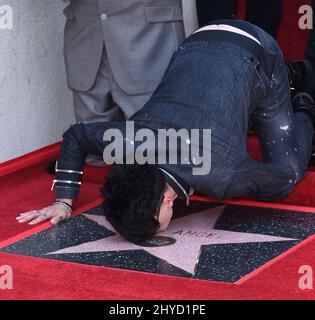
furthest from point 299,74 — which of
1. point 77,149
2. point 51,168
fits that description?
point 51,168

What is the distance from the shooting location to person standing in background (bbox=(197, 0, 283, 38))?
4121mm

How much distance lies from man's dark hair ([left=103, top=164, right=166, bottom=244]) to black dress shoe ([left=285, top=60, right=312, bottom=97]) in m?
1.07

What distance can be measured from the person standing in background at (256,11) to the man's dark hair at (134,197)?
1070 mm

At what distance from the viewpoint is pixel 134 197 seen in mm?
3268

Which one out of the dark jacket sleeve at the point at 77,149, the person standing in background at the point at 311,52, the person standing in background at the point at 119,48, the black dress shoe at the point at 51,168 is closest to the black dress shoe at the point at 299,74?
the person standing in background at the point at 311,52

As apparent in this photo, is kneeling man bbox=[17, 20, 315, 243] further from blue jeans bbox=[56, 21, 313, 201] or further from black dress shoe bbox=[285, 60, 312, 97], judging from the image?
black dress shoe bbox=[285, 60, 312, 97]

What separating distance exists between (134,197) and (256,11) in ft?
4.16

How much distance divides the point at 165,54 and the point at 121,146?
78 centimetres

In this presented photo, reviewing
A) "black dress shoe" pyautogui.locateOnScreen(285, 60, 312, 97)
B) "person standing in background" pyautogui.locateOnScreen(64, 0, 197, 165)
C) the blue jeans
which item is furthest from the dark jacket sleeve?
"black dress shoe" pyautogui.locateOnScreen(285, 60, 312, 97)

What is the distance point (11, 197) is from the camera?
13.7 feet

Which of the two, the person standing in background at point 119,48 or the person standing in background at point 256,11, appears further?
the person standing in background at point 256,11

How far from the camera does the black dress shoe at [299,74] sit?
13.6 feet

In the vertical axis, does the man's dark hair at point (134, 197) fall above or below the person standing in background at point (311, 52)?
below

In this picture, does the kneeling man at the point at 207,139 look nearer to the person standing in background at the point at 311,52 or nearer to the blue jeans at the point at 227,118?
the blue jeans at the point at 227,118
